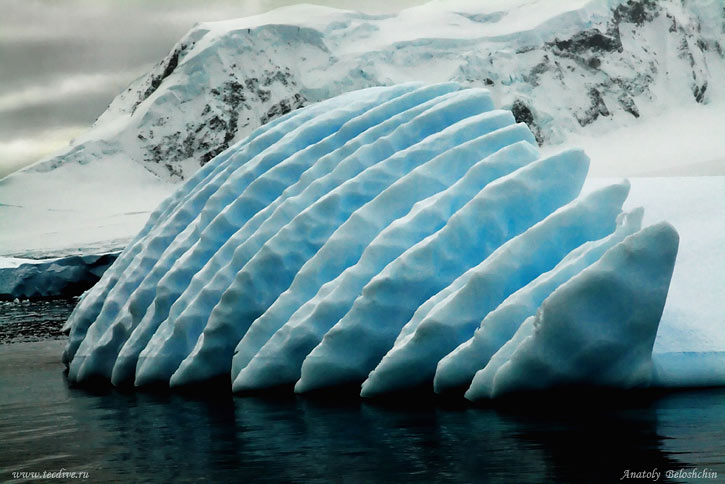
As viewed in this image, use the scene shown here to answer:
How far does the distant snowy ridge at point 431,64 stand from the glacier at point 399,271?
2589 inches

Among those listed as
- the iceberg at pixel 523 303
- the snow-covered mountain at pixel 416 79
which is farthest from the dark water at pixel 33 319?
the snow-covered mountain at pixel 416 79

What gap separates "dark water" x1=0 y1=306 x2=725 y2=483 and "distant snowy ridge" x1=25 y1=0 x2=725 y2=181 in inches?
2711

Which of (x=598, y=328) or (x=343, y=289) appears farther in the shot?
(x=343, y=289)

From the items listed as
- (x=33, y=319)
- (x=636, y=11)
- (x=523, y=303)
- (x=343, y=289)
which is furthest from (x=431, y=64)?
(x=523, y=303)

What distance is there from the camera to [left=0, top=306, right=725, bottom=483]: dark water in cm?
551

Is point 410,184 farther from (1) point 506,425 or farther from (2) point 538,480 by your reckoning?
(2) point 538,480

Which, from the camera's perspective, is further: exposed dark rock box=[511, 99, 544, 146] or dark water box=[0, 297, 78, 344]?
exposed dark rock box=[511, 99, 544, 146]

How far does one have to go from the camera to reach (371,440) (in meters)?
6.49

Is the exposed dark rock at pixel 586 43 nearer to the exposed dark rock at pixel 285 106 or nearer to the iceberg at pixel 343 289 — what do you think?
the exposed dark rock at pixel 285 106

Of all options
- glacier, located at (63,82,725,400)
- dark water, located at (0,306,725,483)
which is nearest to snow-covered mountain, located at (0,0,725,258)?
glacier, located at (63,82,725,400)

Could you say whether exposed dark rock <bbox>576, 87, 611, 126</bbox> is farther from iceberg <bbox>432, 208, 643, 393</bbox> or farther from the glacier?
iceberg <bbox>432, 208, 643, 393</bbox>

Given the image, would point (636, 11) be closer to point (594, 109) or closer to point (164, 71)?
point (594, 109)

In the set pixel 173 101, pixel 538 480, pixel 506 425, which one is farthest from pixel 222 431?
pixel 173 101

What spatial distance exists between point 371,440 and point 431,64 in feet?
246
